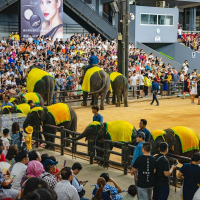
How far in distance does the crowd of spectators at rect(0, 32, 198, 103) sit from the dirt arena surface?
2.14 m

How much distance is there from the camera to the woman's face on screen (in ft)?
91.2

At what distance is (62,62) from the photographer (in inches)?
952

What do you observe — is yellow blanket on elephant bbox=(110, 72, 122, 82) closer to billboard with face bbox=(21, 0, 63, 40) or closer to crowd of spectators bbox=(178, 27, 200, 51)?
billboard with face bbox=(21, 0, 63, 40)

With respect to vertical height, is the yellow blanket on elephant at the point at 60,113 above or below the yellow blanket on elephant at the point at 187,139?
above

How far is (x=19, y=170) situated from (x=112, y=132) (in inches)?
167

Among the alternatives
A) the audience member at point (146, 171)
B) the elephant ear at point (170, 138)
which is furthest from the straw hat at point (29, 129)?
the audience member at point (146, 171)

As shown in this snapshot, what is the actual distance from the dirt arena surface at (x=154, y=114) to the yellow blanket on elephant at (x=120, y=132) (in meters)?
4.69

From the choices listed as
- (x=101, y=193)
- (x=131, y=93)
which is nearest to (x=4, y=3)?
(x=131, y=93)

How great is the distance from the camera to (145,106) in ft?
70.6

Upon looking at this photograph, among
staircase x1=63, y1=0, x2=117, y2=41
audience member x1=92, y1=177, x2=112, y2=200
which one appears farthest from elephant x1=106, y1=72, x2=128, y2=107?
audience member x1=92, y1=177, x2=112, y2=200

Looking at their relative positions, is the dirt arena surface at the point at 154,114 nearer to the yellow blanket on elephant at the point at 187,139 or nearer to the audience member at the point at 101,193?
the yellow blanket on elephant at the point at 187,139

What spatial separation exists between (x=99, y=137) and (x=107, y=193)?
4.18m

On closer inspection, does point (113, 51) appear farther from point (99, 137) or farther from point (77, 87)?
point (99, 137)

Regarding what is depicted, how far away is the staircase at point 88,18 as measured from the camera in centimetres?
3147
